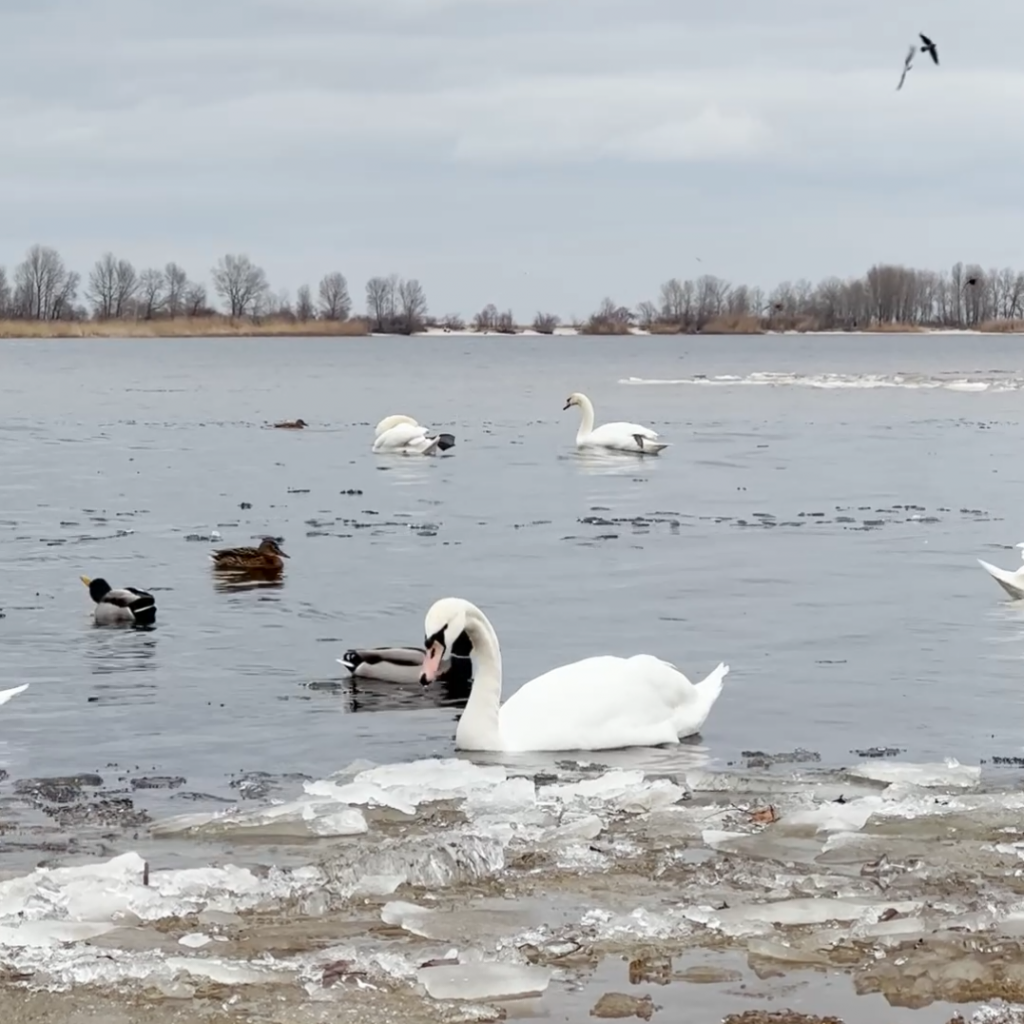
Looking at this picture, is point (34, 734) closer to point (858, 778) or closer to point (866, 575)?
point (858, 778)

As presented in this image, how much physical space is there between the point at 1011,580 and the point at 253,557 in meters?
6.14

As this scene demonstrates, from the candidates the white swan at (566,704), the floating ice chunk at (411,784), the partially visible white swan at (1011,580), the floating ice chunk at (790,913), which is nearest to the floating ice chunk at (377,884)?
the floating ice chunk at (790,913)

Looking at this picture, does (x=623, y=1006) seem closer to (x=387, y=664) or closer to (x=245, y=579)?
(x=387, y=664)

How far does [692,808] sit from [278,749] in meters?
2.57

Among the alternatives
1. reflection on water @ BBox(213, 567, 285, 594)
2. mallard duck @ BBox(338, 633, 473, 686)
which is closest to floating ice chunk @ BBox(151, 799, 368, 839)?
mallard duck @ BBox(338, 633, 473, 686)

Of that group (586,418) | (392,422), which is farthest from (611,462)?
(392,422)

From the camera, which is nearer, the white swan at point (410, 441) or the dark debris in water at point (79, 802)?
the dark debris in water at point (79, 802)

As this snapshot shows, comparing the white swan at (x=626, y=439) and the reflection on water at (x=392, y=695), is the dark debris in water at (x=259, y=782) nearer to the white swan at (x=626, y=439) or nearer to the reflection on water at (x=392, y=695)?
the reflection on water at (x=392, y=695)

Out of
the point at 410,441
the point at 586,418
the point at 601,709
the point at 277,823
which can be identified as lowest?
the point at 277,823

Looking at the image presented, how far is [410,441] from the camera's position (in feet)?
101

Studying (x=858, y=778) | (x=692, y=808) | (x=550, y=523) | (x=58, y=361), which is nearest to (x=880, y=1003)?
(x=692, y=808)

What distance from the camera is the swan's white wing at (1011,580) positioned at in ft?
46.6

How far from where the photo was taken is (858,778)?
331 inches

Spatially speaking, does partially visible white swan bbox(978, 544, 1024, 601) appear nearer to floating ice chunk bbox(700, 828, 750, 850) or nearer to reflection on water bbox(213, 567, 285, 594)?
reflection on water bbox(213, 567, 285, 594)
